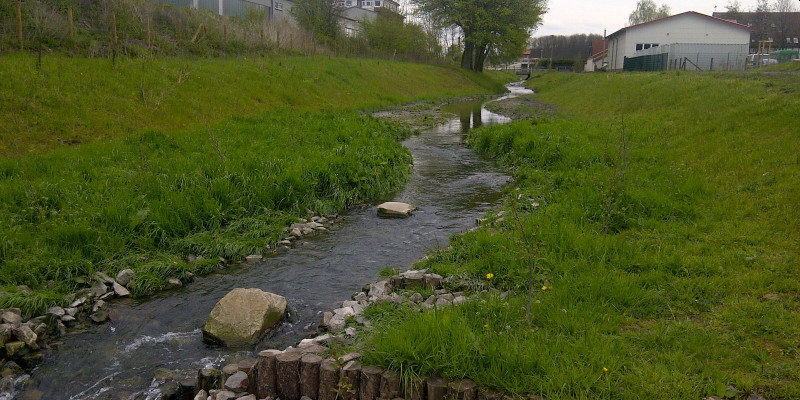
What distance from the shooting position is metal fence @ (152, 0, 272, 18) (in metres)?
39.8

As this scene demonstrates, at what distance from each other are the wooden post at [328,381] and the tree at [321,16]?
152 feet

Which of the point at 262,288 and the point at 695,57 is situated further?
the point at 695,57

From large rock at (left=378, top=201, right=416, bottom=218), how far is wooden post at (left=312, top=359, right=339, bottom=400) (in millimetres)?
6285

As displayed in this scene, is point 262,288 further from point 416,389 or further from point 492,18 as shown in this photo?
point 492,18

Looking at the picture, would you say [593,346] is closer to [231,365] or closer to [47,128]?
[231,365]

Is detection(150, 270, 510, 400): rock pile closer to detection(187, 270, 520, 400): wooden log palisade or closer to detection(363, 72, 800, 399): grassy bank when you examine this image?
detection(187, 270, 520, 400): wooden log palisade

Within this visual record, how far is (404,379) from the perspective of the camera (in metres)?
4.44

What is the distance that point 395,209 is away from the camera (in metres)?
10.9

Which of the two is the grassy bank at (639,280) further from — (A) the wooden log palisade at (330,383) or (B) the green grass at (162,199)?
(B) the green grass at (162,199)

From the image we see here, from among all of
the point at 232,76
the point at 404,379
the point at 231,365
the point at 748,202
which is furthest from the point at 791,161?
the point at 232,76

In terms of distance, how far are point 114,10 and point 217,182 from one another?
63.8ft

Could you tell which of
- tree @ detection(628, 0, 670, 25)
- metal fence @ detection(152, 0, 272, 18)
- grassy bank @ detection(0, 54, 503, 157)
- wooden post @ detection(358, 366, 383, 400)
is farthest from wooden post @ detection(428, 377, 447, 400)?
tree @ detection(628, 0, 670, 25)

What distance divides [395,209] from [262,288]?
4.05 meters

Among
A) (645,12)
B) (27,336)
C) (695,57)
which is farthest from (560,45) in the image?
(27,336)
